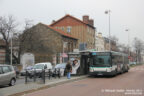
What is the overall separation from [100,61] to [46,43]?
30072 millimetres

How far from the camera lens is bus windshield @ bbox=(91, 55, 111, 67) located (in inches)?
921

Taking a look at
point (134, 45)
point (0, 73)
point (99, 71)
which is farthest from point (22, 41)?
point (134, 45)

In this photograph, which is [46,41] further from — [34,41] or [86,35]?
[86,35]

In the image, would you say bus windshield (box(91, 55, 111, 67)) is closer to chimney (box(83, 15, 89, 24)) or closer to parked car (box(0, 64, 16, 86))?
parked car (box(0, 64, 16, 86))

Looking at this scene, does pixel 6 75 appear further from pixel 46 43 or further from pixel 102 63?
pixel 46 43

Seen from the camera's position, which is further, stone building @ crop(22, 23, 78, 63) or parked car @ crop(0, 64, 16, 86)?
stone building @ crop(22, 23, 78, 63)

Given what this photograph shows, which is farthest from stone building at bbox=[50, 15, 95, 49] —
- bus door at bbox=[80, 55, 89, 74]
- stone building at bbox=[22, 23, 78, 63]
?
bus door at bbox=[80, 55, 89, 74]

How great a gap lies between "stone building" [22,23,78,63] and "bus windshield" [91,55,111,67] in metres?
19.8

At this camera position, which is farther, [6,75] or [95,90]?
[6,75]

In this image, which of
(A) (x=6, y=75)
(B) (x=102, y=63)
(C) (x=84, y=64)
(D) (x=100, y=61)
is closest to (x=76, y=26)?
(C) (x=84, y=64)

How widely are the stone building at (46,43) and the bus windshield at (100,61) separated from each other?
1980cm

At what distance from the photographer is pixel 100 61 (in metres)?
23.7

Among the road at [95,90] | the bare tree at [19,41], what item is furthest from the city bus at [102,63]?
the bare tree at [19,41]

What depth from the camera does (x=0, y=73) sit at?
1482 cm
